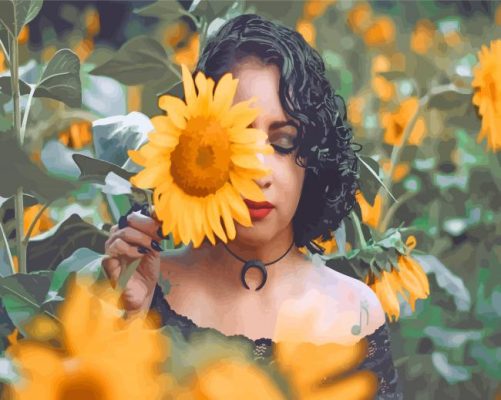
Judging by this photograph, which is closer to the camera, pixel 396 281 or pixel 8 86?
pixel 8 86

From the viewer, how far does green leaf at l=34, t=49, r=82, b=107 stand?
0.53 m

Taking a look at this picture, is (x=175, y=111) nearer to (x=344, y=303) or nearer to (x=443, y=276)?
(x=344, y=303)

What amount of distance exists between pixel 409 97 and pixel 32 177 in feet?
3.36

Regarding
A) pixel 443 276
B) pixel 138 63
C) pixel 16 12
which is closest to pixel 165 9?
pixel 138 63

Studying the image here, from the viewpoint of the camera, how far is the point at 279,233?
0.73 meters

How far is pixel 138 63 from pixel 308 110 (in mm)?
132

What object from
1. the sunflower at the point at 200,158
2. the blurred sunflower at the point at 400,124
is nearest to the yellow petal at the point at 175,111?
the sunflower at the point at 200,158

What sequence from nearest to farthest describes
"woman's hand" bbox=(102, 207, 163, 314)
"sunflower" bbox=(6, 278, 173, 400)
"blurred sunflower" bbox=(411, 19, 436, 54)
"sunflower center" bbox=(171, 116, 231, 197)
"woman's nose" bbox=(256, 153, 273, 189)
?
"sunflower" bbox=(6, 278, 173, 400) → "sunflower center" bbox=(171, 116, 231, 197) → "woman's hand" bbox=(102, 207, 163, 314) → "woman's nose" bbox=(256, 153, 273, 189) → "blurred sunflower" bbox=(411, 19, 436, 54)

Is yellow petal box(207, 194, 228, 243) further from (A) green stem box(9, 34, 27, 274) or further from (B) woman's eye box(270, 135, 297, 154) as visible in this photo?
(B) woman's eye box(270, 135, 297, 154)

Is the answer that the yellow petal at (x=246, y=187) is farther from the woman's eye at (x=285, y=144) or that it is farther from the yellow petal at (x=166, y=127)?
the woman's eye at (x=285, y=144)

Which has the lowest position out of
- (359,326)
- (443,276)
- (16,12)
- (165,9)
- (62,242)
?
(443,276)

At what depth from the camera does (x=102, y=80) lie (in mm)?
816

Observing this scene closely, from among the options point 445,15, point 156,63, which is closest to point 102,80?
point 156,63

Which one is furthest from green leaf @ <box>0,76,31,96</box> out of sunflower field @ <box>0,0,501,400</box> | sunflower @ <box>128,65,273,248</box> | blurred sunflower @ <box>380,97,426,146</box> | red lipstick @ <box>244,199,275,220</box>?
blurred sunflower @ <box>380,97,426,146</box>
